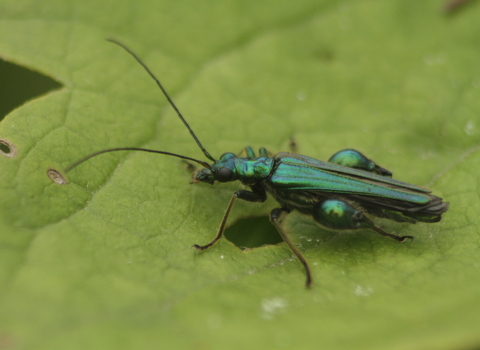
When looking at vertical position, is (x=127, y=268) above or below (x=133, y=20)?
below

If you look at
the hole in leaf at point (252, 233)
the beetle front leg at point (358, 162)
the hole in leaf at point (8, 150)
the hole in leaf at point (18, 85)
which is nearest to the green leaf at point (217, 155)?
the hole in leaf at point (8, 150)

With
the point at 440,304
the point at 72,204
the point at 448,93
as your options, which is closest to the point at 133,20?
the point at 72,204

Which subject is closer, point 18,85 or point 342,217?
point 342,217

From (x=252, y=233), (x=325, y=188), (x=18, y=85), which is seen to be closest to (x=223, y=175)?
(x=252, y=233)

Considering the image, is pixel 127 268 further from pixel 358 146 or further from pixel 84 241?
pixel 358 146

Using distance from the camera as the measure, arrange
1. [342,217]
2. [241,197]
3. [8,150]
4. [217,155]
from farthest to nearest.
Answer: [217,155] → [241,197] → [342,217] → [8,150]

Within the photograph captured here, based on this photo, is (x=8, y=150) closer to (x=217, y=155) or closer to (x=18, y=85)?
(x=217, y=155)

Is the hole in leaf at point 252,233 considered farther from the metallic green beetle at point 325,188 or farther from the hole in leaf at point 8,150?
the hole in leaf at point 8,150
